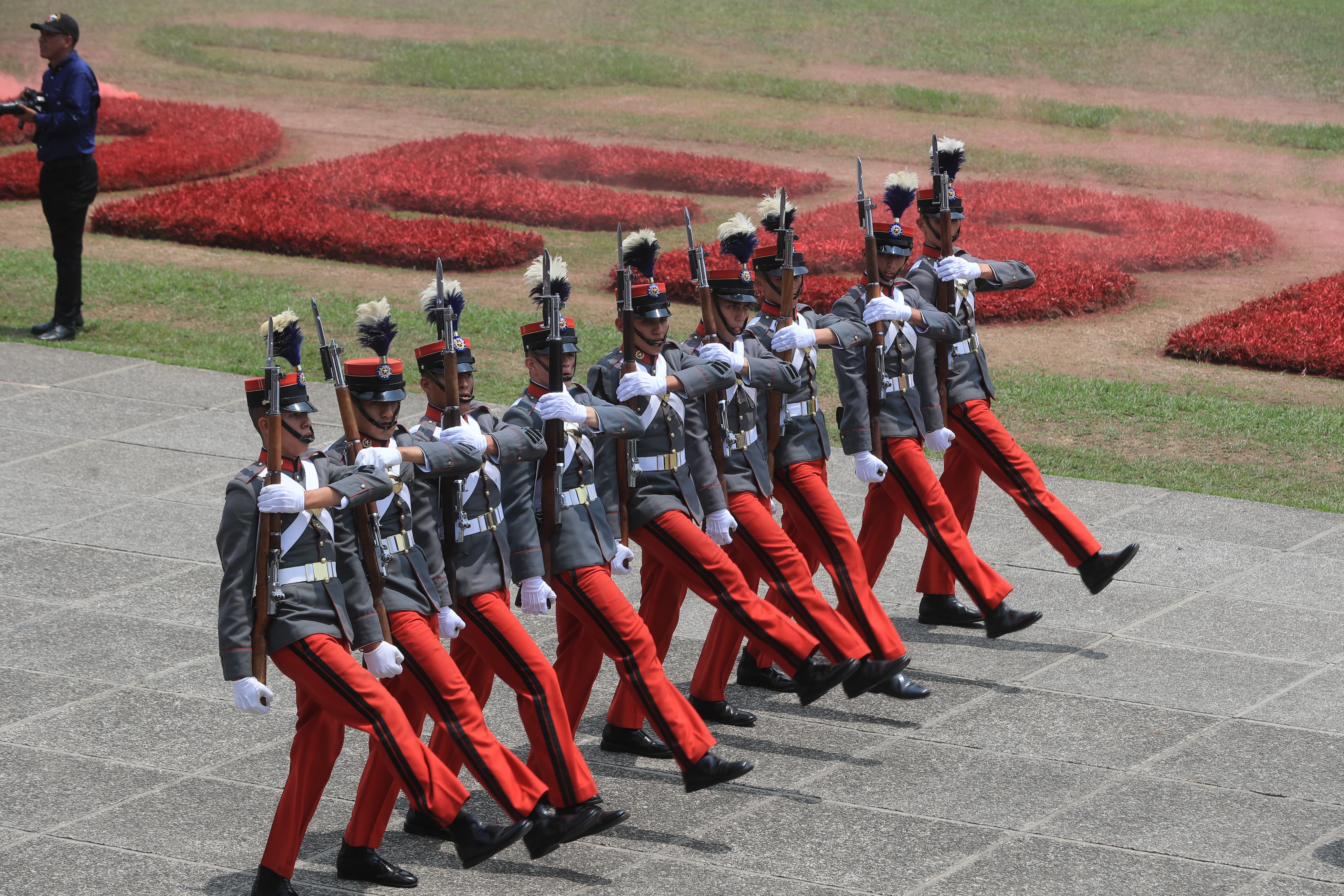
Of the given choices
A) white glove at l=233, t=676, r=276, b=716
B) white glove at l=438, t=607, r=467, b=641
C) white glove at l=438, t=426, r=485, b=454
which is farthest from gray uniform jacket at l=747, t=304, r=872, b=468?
white glove at l=233, t=676, r=276, b=716

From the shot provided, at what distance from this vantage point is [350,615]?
243 inches

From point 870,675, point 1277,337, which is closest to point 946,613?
point 870,675

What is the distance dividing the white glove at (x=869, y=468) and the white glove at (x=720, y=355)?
0.92 metres

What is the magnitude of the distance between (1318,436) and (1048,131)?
14691 mm

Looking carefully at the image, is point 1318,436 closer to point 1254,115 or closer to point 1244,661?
point 1244,661

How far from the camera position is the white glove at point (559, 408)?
6949 millimetres

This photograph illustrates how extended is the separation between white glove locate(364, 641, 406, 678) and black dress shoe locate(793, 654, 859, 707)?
193 centimetres

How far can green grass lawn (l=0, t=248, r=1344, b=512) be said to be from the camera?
11992mm

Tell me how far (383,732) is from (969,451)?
4.13 m

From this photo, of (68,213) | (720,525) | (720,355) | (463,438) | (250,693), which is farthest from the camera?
(68,213)

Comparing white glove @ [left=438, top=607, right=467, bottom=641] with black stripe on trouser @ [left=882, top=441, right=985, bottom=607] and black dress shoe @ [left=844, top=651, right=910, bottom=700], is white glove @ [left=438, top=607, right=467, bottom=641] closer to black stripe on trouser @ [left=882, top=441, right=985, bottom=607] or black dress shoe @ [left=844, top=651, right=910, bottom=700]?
black dress shoe @ [left=844, top=651, right=910, bottom=700]

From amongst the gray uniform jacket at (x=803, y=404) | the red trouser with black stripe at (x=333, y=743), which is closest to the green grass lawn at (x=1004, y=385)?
→ the gray uniform jacket at (x=803, y=404)

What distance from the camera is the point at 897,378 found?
8789 mm

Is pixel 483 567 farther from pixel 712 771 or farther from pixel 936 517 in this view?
pixel 936 517
